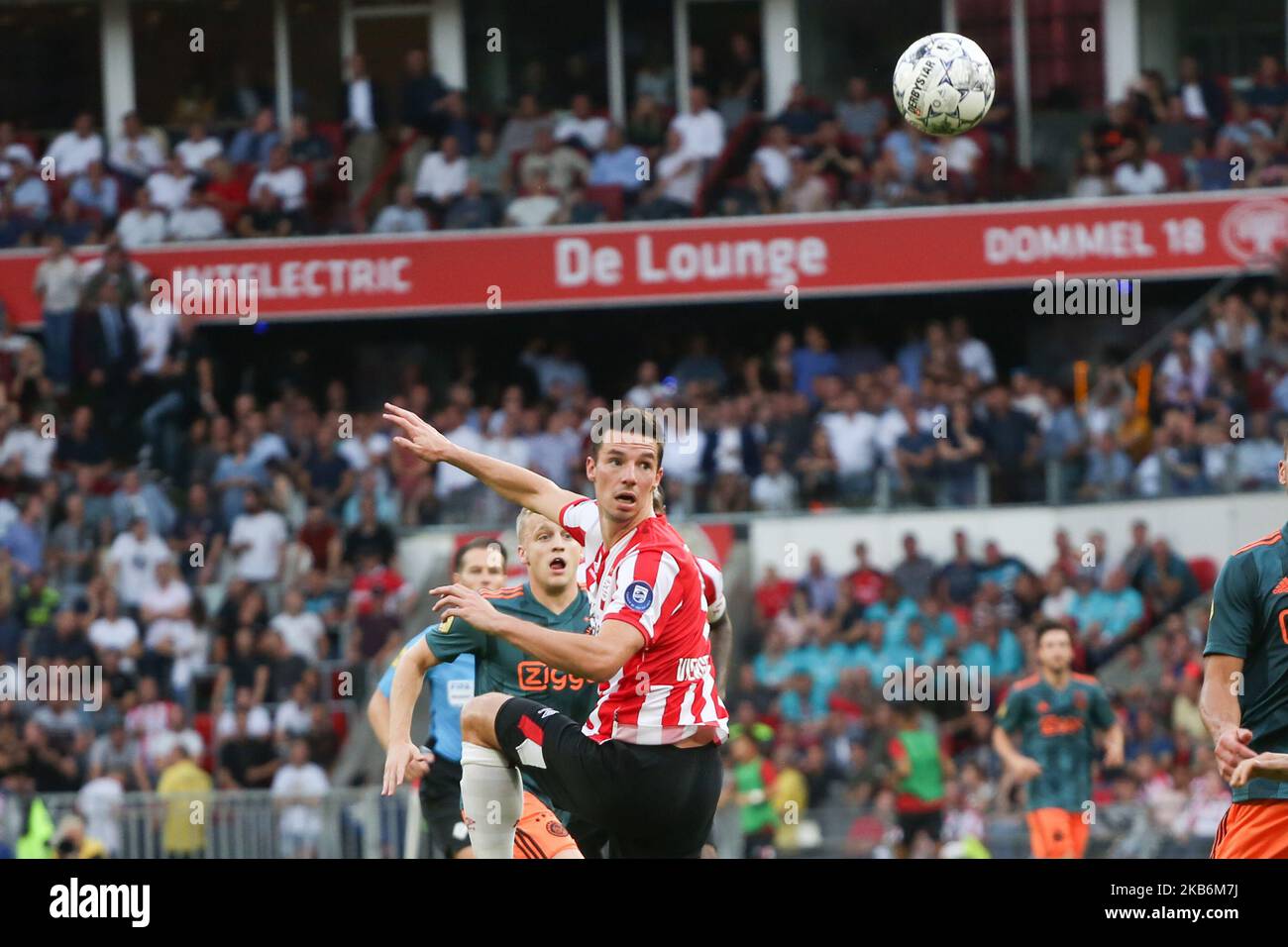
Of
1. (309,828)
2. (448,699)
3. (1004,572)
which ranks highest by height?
(448,699)

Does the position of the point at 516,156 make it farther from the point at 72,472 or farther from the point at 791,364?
the point at 72,472

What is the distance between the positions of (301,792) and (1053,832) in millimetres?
6488

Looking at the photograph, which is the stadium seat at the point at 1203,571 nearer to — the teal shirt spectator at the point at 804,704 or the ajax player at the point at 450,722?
the teal shirt spectator at the point at 804,704

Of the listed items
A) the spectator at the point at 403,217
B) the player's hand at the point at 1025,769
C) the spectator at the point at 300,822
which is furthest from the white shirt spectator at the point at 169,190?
the player's hand at the point at 1025,769

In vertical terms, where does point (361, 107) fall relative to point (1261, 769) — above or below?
above

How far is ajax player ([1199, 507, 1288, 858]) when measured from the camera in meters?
7.13

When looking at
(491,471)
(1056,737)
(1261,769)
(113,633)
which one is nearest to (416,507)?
(113,633)

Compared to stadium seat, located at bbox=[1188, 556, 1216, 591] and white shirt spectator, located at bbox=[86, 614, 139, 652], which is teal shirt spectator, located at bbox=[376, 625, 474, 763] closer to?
white shirt spectator, located at bbox=[86, 614, 139, 652]

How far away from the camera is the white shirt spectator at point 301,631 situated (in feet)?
60.2

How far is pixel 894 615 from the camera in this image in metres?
17.6

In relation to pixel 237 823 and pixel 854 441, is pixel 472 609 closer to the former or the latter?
pixel 237 823

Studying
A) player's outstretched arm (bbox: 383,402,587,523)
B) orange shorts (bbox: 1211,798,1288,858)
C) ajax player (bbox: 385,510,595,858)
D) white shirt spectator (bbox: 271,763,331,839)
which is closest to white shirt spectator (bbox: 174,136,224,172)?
white shirt spectator (bbox: 271,763,331,839)
